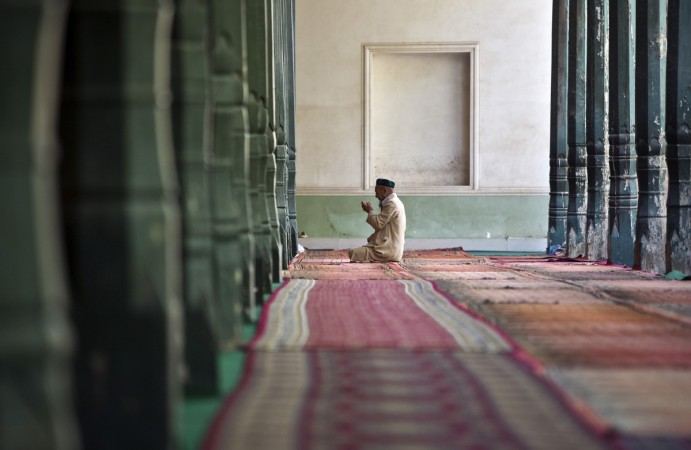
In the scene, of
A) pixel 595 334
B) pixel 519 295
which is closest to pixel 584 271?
pixel 519 295

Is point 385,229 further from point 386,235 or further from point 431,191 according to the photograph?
point 431,191

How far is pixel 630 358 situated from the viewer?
3.98 m

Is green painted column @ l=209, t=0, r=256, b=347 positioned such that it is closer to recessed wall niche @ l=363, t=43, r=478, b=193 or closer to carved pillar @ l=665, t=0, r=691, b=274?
carved pillar @ l=665, t=0, r=691, b=274

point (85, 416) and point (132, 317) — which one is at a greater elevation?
point (132, 317)

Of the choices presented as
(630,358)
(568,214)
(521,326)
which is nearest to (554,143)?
(568,214)

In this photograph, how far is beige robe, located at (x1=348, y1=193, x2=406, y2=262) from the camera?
11.8 meters

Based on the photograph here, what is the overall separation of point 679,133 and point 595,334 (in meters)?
4.14

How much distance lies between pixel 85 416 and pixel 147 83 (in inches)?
30.2

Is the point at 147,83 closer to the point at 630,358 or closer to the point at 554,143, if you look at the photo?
the point at 630,358

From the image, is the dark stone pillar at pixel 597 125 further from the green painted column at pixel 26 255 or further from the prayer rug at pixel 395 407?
the green painted column at pixel 26 255

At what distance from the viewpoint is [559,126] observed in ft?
43.8

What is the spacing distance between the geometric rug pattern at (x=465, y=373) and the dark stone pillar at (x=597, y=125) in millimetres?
4532

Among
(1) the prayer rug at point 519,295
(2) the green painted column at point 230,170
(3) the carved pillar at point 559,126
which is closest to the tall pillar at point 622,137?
(3) the carved pillar at point 559,126

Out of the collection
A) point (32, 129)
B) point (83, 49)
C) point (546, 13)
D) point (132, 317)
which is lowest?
point (132, 317)
